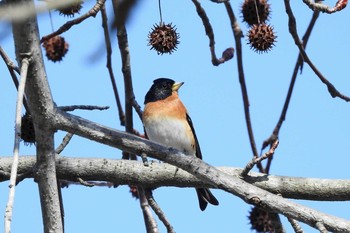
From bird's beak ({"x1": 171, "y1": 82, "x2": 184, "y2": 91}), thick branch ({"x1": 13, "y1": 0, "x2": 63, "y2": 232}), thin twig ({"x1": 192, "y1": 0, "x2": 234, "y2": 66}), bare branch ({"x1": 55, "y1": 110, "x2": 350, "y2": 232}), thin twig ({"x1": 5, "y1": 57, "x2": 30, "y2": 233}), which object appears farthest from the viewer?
bird's beak ({"x1": 171, "y1": 82, "x2": 184, "y2": 91})

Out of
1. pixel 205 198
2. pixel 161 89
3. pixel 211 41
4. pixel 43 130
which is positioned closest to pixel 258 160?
pixel 43 130

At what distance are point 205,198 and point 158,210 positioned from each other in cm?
254

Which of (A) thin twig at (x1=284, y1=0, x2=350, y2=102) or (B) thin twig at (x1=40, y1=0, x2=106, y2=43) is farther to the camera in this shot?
(A) thin twig at (x1=284, y1=0, x2=350, y2=102)

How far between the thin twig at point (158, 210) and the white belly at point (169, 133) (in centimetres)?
282

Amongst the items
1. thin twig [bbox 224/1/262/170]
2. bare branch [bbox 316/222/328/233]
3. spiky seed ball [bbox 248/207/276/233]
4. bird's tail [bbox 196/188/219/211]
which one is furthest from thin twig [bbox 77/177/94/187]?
bird's tail [bbox 196/188/219/211]

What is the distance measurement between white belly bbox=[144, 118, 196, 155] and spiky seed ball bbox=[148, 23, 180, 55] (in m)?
2.58

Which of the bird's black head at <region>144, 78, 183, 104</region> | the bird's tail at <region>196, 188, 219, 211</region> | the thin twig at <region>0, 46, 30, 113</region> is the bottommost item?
the thin twig at <region>0, 46, 30, 113</region>

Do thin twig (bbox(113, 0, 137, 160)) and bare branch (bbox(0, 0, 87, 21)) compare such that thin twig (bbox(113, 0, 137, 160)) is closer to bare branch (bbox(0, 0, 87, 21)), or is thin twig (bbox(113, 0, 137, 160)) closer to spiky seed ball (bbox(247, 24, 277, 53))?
spiky seed ball (bbox(247, 24, 277, 53))

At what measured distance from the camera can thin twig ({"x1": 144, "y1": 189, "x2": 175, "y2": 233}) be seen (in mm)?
3434

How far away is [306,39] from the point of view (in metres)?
3.99

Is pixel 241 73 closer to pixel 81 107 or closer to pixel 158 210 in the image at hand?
pixel 158 210

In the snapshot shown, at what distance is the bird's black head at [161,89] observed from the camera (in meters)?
7.35

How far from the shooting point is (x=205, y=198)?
6137 millimetres

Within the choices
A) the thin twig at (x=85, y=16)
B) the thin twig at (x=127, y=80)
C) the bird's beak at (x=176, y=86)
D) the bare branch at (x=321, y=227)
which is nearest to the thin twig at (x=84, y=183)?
the thin twig at (x=127, y=80)
